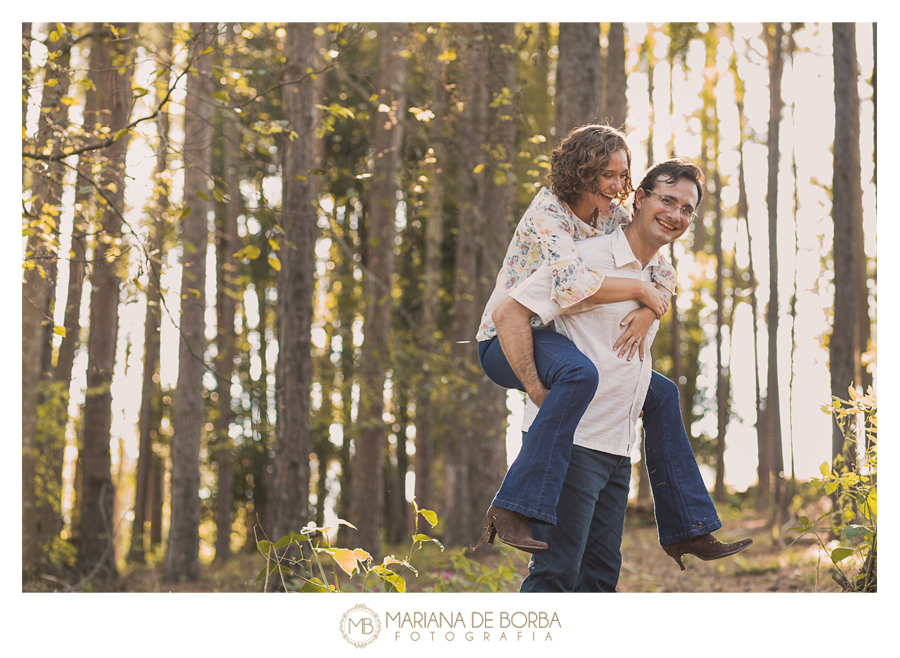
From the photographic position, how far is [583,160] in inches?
99.8

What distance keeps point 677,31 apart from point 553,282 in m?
11.3

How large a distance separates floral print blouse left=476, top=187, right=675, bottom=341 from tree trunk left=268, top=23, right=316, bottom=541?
3.13 metres

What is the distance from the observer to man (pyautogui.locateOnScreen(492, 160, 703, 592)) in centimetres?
238

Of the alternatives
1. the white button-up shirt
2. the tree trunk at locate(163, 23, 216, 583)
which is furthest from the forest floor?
the white button-up shirt

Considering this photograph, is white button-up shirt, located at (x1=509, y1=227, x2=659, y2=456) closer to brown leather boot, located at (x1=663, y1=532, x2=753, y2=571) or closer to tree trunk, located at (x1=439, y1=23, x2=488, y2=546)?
brown leather boot, located at (x1=663, y1=532, x2=753, y2=571)

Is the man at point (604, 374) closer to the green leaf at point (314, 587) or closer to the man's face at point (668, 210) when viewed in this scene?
the man's face at point (668, 210)

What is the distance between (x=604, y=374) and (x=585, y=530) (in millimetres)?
521

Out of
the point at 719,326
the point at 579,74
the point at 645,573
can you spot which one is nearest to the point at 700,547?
the point at 579,74

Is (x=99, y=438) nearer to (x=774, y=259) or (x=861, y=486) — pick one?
(x=861, y=486)

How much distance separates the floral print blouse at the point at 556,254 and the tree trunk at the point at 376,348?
17.6 feet
